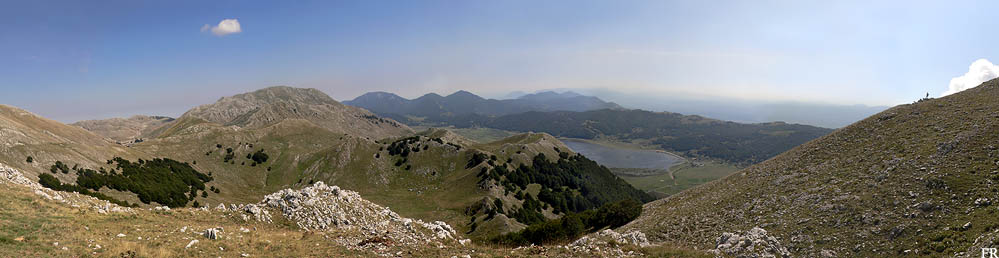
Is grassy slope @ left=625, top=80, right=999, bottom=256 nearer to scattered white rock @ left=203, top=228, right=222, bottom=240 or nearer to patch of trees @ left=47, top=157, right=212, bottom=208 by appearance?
scattered white rock @ left=203, top=228, right=222, bottom=240

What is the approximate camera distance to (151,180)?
85.8 m

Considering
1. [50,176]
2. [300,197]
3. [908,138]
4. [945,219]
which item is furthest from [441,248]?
[50,176]

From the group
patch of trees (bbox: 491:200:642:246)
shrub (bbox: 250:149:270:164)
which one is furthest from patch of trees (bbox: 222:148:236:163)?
patch of trees (bbox: 491:200:642:246)

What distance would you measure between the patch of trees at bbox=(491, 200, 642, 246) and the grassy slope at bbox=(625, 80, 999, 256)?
587 cm

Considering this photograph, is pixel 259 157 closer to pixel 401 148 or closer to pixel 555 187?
pixel 401 148

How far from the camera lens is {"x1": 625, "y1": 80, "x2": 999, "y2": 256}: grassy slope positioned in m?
22.8

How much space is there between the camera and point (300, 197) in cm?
3900

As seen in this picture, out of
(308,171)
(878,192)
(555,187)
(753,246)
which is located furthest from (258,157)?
(878,192)

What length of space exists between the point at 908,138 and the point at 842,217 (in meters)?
19.2

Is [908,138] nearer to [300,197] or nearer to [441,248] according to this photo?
[441,248]

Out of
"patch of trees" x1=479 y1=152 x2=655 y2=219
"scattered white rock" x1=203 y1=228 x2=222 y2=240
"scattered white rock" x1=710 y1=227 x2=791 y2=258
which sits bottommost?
"patch of trees" x1=479 y1=152 x2=655 y2=219

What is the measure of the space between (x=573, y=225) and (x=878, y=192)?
104 feet

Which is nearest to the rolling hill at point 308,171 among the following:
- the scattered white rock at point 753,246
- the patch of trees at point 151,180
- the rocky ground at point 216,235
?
the patch of trees at point 151,180

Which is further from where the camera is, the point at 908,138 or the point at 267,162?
the point at 267,162
